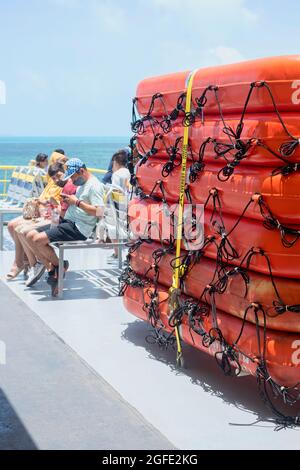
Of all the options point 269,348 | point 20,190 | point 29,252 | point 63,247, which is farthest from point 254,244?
point 20,190

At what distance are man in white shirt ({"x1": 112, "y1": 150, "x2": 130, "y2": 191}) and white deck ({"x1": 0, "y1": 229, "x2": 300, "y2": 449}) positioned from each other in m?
1.47

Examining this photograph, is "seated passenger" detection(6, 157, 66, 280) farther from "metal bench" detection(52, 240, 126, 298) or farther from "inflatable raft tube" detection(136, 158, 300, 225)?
"inflatable raft tube" detection(136, 158, 300, 225)

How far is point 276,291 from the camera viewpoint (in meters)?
4.72

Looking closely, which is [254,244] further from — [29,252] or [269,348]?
[29,252]

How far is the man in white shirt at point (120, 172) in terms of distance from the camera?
9.22 m

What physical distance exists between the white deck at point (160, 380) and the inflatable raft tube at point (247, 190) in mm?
1205

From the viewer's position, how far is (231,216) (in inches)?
201

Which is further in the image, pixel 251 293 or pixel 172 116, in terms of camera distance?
pixel 172 116

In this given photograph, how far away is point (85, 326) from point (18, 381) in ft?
5.03

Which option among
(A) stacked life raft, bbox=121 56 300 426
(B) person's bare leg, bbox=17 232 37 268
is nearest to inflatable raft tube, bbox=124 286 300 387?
(A) stacked life raft, bbox=121 56 300 426

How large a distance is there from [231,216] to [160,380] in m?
1.28

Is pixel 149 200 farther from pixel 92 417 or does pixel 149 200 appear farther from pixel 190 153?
pixel 92 417

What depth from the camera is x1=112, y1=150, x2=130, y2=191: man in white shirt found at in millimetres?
9221

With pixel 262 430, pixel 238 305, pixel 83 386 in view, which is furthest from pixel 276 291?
pixel 83 386
